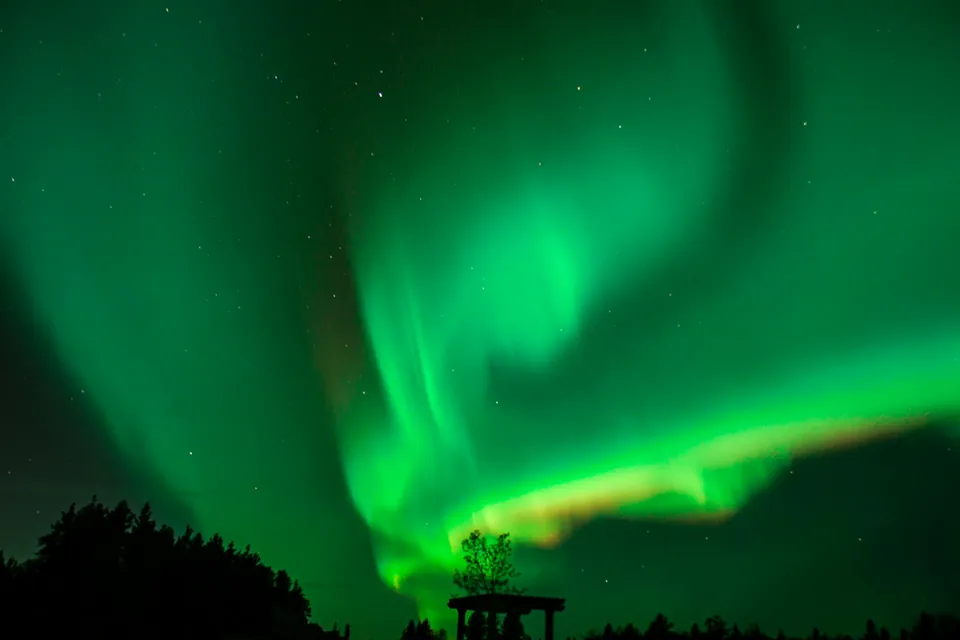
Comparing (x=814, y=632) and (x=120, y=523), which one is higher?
(x=120, y=523)

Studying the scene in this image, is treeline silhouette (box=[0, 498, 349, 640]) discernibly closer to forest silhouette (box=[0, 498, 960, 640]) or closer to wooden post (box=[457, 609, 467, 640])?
forest silhouette (box=[0, 498, 960, 640])

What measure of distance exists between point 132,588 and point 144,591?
388 mm

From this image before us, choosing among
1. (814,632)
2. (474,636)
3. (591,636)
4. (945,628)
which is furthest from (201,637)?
(945,628)

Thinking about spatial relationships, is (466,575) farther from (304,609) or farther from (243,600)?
(243,600)

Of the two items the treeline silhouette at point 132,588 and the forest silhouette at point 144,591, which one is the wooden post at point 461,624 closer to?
the forest silhouette at point 144,591

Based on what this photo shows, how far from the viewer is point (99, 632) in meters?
21.5

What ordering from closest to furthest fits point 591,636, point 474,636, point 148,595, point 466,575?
1. point 474,636
2. point 148,595
3. point 591,636
4. point 466,575

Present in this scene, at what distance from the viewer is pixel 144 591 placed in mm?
23516

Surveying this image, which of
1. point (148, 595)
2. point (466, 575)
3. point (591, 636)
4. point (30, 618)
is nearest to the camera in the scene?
point (30, 618)

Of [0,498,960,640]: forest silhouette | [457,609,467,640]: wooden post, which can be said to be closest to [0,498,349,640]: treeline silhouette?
[0,498,960,640]: forest silhouette

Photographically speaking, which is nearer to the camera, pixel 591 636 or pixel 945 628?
pixel 945 628

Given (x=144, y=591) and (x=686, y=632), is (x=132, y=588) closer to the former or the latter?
(x=144, y=591)

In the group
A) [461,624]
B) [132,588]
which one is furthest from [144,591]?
[461,624]

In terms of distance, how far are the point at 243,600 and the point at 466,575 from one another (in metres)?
20.9
